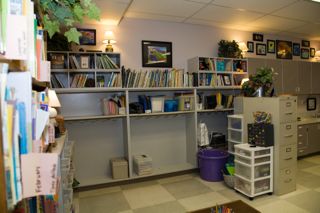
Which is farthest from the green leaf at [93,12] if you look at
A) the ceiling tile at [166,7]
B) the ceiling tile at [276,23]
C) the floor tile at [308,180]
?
the floor tile at [308,180]

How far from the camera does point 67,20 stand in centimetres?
104

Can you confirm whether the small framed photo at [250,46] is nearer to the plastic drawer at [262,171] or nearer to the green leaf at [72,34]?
the plastic drawer at [262,171]

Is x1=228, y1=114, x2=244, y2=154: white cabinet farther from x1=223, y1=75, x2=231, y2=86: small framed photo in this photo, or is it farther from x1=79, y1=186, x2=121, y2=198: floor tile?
x1=79, y1=186, x2=121, y2=198: floor tile

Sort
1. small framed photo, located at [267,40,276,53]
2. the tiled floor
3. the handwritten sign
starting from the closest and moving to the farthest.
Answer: the handwritten sign < the tiled floor < small framed photo, located at [267,40,276,53]

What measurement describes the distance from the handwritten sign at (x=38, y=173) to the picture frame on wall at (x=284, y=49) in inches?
209

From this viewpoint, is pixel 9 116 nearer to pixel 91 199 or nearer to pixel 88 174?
pixel 91 199

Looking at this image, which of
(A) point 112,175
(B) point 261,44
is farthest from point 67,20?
(B) point 261,44

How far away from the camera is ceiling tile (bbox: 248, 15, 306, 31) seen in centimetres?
373

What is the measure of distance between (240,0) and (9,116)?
322cm

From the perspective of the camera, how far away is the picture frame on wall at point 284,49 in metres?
4.77

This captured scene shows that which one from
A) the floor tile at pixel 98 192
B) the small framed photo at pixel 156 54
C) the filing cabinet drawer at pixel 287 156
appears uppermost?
the small framed photo at pixel 156 54

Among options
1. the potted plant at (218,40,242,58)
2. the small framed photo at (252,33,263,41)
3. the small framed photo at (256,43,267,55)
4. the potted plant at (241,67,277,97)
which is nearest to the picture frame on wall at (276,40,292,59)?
the small framed photo at (256,43,267,55)

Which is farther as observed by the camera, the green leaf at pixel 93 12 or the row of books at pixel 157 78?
the row of books at pixel 157 78

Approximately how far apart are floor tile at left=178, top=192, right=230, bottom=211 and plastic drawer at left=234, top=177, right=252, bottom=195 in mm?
281
